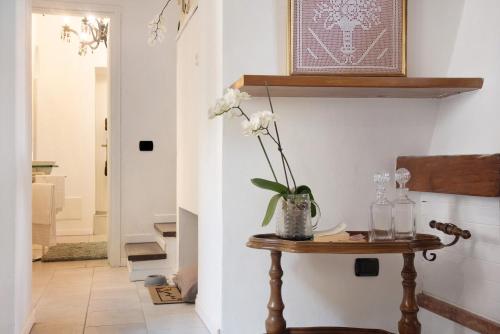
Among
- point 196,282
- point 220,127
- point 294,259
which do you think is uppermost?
point 220,127

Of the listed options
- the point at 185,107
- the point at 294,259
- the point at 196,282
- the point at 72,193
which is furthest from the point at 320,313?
the point at 72,193

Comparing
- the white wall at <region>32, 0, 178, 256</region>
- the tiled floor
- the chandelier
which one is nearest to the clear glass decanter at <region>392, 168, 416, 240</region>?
the tiled floor

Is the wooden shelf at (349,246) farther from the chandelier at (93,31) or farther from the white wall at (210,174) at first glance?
the chandelier at (93,31)

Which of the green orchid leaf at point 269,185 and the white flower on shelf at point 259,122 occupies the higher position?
the white flower on shelf at point 259,122

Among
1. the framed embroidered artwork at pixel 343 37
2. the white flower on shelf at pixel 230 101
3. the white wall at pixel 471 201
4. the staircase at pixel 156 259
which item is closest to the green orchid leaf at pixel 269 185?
the white flower on shelf at pixel 230 101

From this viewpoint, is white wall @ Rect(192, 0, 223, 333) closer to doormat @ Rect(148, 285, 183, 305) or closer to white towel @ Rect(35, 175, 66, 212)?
doormat @ Rect(148, 285, 183, 305)

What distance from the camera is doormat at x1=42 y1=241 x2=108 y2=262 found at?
520cm

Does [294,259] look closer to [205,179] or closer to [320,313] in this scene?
[320,313]

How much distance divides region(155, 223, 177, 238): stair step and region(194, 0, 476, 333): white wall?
1899mm

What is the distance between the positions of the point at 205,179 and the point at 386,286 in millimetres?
1049

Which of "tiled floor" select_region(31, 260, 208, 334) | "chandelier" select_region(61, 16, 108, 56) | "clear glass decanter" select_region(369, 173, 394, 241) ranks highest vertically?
"chandelier" select_region(61, 16, 108, 56)

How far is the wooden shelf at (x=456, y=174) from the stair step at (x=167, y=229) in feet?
7.77

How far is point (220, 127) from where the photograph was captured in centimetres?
252

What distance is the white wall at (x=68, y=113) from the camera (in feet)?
23.4
